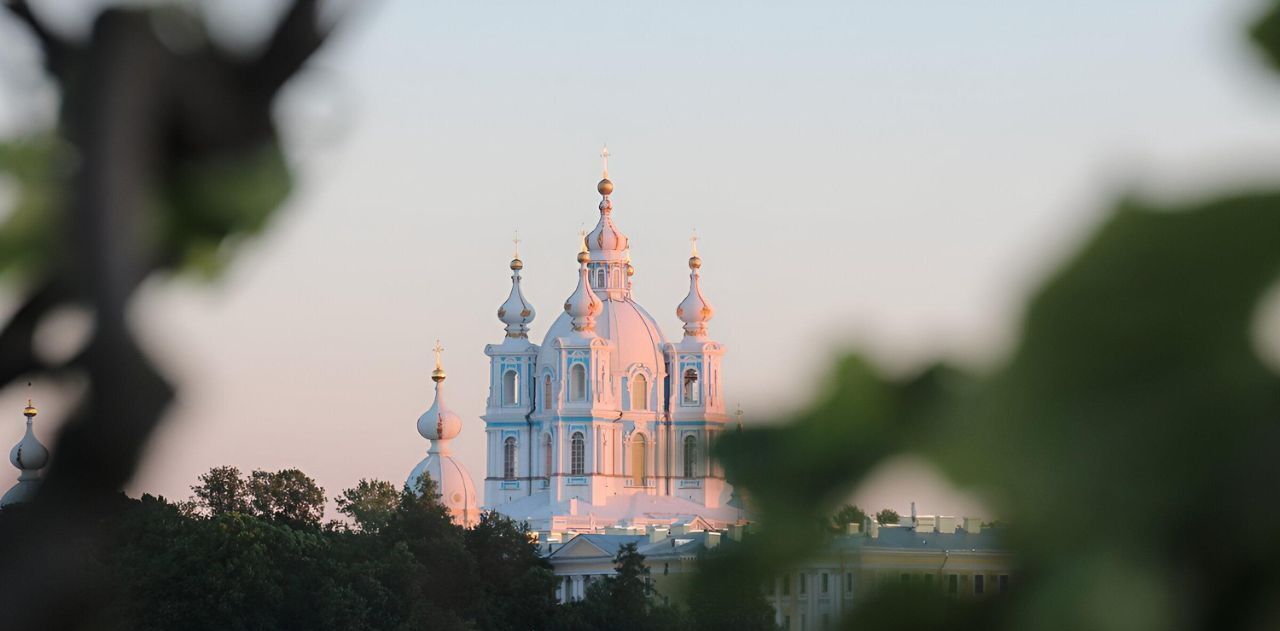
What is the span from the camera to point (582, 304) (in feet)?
218

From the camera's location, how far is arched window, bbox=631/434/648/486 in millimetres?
66912

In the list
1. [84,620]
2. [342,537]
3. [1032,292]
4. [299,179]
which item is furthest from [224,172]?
[342,537]

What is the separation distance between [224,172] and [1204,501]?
0.28 metres

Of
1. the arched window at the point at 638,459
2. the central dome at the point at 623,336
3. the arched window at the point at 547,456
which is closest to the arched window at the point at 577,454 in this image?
the arched window at the point at 547,456

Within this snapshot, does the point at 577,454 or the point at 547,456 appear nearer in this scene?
the point at 577,454

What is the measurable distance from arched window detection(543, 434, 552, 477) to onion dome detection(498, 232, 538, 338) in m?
3.40

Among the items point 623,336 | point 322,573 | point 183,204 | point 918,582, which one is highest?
point 623,336

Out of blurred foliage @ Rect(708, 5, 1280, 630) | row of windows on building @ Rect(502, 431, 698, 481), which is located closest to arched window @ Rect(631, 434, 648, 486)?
row of windows on building @ Rect(502, 431, 698, 481)

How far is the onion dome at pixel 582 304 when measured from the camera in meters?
66.6

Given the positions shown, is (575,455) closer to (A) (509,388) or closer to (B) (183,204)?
(A) (509,388)

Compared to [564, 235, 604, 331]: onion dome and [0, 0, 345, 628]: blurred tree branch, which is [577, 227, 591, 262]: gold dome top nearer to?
[564, 235, 604, 331]: onion dome

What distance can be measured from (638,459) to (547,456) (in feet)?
9.48

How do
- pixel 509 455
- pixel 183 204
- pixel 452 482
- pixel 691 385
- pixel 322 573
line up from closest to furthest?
pixel 183 204 → pixel 322 573 → pixel 452 482 → pixel 691 385 → pixel 509 455

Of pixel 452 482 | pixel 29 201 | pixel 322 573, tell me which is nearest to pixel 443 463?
pixel 452 482
